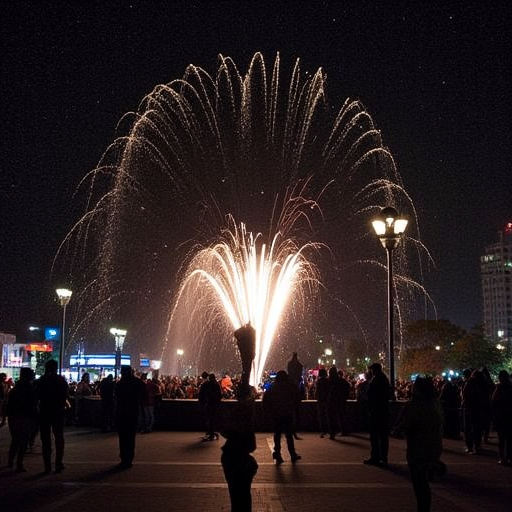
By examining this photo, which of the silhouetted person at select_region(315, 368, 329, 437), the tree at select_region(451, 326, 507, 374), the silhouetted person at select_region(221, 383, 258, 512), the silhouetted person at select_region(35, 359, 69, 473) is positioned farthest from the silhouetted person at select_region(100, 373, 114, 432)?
the tree at select_region(451, 326, 507, 374)

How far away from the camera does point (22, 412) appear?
44.5 ft

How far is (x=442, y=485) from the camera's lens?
1168 centimetres

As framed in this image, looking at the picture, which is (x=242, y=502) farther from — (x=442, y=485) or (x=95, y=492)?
(x=442, y=485)

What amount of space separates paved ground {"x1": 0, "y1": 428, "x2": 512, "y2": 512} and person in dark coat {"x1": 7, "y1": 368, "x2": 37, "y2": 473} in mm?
510

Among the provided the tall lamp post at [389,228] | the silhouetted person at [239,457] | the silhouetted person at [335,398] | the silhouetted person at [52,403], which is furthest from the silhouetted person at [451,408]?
the silhouetted person at [239,457]

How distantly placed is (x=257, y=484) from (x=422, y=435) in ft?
12.8

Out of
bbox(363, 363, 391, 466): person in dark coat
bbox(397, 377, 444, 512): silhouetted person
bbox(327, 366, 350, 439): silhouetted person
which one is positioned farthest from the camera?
bbox(327, 366, 350, 439): silhouetted person

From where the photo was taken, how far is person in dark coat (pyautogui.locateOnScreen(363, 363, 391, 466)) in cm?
1416

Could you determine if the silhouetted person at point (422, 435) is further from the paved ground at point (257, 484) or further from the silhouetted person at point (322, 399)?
the silhouetted person at point (322, 399)

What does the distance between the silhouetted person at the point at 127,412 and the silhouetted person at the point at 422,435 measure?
21.8 ft

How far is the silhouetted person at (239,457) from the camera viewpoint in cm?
668

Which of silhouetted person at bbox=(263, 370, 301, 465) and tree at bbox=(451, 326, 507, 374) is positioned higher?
tree at bbox=(451, 326, 507, 374)

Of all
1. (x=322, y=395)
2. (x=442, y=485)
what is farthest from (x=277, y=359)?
(x=442, y=485)

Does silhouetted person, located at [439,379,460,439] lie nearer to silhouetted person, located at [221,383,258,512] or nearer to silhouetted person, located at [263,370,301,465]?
silhouetted person, located at [263,370,301,465]
